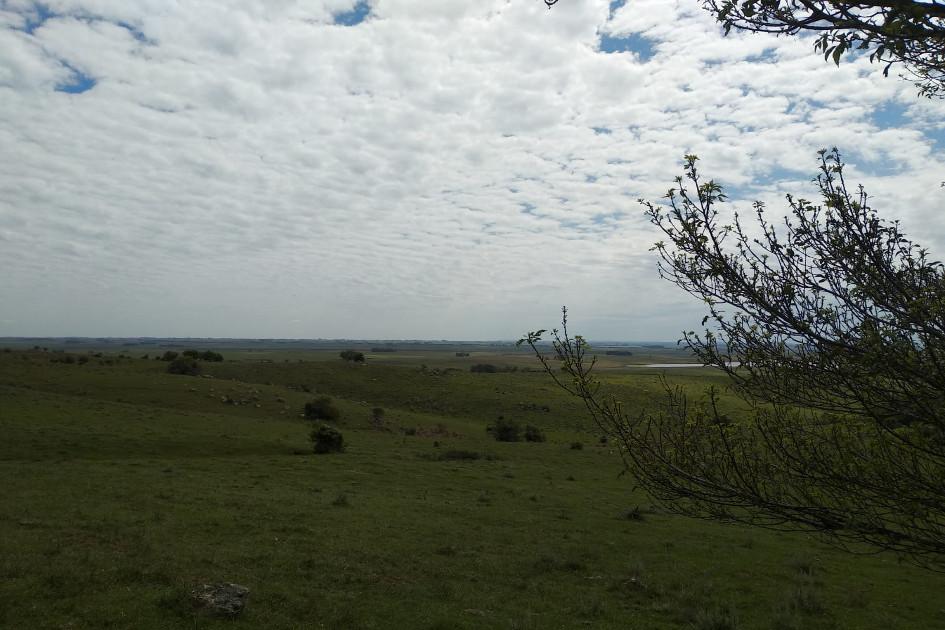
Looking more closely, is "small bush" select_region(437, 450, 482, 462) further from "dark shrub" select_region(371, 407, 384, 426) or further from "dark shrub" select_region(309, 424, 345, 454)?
"dark shrub" select_region(371, 407, 384, 426)

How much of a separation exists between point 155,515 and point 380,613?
10.7 meters

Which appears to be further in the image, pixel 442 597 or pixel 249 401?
pixel 249 401

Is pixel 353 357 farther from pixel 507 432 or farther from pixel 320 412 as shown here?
pixel 507 432

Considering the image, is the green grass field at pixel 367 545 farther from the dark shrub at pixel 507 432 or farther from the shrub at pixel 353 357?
the shrub at pixel 353 357

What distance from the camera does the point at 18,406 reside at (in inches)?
1527

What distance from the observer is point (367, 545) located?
1812cm

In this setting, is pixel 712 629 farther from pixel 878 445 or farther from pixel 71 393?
pixel 71 393

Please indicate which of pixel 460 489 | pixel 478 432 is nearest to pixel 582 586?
pixel 460 489

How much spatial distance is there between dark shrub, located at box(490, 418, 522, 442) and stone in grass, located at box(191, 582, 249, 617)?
130ft

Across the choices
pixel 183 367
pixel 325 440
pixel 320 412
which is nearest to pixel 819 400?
pixel 325 440

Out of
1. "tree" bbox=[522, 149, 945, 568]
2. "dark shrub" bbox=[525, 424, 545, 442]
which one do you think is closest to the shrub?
"dark shrub" bbox=[525, 424, 545, 442]

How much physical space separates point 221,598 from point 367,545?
6746 millimetres

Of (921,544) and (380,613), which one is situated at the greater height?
(921,544)

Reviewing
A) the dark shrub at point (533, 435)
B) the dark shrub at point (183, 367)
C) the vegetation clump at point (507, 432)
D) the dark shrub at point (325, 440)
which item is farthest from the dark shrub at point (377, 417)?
the dark shrub at point (183, 367)
